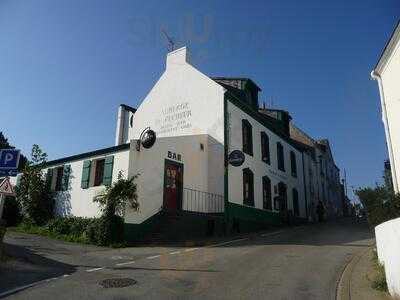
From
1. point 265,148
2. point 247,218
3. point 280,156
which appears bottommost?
point 247,218

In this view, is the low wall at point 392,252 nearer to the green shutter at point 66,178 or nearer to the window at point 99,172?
the window at point 99,172

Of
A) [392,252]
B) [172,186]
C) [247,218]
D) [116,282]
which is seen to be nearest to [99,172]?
[172,186]

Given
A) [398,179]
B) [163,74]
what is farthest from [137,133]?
[398,179]

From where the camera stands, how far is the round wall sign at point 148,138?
17.1 meters

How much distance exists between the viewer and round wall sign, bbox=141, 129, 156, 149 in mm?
17094

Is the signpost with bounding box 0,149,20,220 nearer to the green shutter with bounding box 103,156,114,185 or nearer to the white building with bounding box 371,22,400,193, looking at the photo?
the green shutter with bounding box 103,156,114,185

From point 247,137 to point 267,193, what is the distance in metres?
4.21

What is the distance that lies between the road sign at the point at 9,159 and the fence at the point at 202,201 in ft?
34.6

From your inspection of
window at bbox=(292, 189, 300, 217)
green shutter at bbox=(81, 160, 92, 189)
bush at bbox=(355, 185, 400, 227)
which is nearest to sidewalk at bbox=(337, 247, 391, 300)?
bush at bbox=(355, 185, 400, 227)

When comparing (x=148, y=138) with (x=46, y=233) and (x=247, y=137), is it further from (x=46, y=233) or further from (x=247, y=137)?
(x=247, y=137)

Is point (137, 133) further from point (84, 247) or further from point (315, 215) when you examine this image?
point (315, 215)

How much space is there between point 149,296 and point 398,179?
11.5 m

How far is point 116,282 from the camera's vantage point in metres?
8.98

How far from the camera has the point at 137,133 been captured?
82.6ft
